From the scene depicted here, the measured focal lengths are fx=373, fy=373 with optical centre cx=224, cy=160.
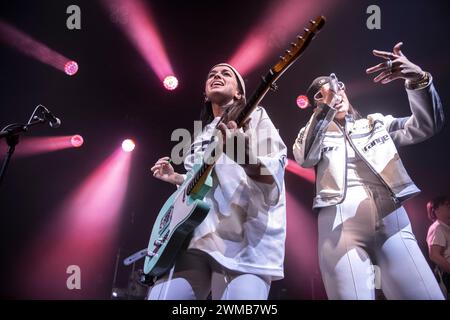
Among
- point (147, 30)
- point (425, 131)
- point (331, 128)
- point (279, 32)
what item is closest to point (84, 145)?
point (147, 30)

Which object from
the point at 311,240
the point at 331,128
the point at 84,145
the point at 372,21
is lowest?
the point at 331,128

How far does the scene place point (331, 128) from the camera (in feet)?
8.26

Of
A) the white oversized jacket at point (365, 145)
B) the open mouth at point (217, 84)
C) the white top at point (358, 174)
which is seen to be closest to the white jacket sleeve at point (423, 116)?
the white oversized jacket at point (365, 145)

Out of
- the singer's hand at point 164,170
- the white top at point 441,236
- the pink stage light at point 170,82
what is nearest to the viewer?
the singer's hand at point 164,170

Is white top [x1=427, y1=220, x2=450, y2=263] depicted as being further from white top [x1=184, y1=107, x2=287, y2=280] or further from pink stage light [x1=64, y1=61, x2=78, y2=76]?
pink stage light [x1=64, y1=61, x2=78, y2=76]

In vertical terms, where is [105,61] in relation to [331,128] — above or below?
above

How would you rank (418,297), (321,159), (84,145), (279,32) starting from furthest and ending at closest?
(84,145) → (279,32) → (321,159) → (418,297)

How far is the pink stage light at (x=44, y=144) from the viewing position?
5.88 metres

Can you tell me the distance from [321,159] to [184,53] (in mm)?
4065

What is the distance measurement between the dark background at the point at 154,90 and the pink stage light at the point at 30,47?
85 mm

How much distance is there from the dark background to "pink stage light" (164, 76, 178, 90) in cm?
16

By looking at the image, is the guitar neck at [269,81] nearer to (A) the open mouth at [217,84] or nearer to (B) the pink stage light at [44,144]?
(A) the open mouth at [217,84]

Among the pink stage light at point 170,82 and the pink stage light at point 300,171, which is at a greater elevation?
the pink stage light at point 170,82
